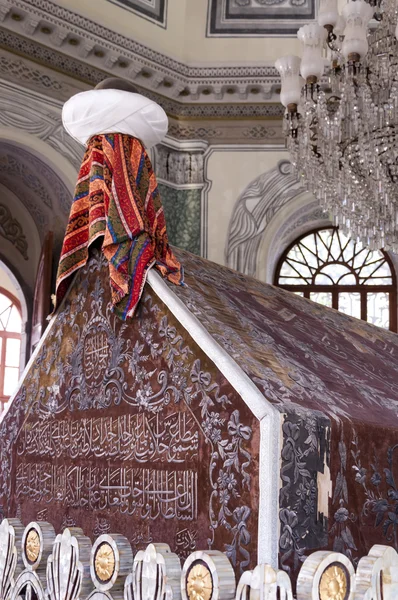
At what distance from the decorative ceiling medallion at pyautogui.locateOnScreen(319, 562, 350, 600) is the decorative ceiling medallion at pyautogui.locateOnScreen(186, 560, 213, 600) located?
0.22 metres

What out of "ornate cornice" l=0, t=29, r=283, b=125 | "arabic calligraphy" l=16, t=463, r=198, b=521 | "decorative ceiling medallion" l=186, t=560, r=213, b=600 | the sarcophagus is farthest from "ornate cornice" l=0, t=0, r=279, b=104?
"decorative ceiling medallion" l=186, t=560, r=213, b=600

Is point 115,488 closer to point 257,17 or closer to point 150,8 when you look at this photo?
point 150,8

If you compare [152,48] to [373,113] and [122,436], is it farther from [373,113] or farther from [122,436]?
[122,436]

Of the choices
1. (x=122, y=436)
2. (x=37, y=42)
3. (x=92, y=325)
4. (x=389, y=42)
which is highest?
(x=37, y=42)

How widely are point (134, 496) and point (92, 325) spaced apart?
0.57 metres

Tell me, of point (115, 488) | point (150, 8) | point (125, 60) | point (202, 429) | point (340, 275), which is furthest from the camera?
point (340, 275)

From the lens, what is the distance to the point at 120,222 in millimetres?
2369

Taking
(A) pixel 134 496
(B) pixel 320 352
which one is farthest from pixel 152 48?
(A) pixel 134 496

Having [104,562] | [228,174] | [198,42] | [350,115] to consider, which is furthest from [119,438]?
[198,42]

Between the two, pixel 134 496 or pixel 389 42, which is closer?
pixel 134 496

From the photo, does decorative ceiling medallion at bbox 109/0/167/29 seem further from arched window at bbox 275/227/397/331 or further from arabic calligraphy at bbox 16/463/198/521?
arabic calligraphy at bbox 16/463/198/521

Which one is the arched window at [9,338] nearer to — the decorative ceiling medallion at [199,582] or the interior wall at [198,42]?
the interior wall at [198,42]

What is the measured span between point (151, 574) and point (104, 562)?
0.17m

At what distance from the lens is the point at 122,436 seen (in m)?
2.18
